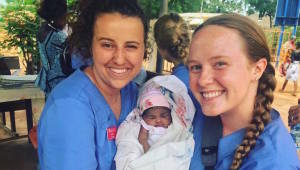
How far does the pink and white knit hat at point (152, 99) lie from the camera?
1.73 m

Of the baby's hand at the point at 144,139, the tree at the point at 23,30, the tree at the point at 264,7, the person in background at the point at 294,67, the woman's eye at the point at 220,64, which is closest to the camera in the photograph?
the woman's eye at the point at 220,64

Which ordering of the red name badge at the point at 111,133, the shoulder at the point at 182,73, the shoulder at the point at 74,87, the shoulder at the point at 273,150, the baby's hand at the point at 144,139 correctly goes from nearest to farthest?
the shoulder at the point at 273,150 → the shoulder at the point at 74,87 → the red name badge at the point at 111,133 → the baby's hand at the point at 144,139 → the shoulder at the point at 182,73

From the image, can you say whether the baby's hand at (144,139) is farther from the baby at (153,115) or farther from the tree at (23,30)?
the tree at (23,30)

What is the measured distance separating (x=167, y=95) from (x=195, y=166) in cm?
57

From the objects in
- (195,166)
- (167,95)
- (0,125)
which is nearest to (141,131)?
(167,95)

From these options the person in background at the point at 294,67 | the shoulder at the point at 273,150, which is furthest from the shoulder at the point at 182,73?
the person in background at the point at 294,67

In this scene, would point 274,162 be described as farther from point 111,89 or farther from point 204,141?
point 111,89

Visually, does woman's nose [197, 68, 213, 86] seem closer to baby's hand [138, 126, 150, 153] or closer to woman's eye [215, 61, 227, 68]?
woman's eye [215, 61, 227, 68]

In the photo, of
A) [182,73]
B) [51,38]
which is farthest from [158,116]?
[51,38]

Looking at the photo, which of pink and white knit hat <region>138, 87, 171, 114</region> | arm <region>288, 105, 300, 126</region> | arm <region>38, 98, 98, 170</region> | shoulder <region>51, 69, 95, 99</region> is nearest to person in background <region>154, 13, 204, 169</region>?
pink and white knit hat <region>138, 87, 171, 114</region>

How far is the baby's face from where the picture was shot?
177 cm

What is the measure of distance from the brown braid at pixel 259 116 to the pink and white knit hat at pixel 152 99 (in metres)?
0.66

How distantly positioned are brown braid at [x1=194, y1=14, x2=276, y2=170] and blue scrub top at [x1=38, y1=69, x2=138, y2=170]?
2.04 ft

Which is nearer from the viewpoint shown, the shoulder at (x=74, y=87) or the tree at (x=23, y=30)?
the shoulder at (x=74, y=87)
